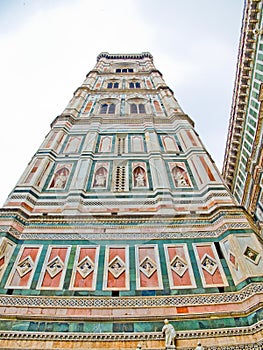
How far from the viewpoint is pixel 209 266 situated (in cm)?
461

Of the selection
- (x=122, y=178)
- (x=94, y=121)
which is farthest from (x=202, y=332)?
(x=94, y=121)

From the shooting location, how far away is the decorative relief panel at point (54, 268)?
4344 millimetres

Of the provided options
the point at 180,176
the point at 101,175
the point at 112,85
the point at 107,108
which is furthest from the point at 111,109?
the point at 180,176

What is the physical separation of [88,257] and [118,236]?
0.63 m

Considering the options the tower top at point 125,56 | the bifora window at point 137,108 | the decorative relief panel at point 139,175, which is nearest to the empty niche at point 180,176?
the decorative relief panel at point 139,175

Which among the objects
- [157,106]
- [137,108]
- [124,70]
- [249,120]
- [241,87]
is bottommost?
[137,108]

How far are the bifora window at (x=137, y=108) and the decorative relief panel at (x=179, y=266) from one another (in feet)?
22.4

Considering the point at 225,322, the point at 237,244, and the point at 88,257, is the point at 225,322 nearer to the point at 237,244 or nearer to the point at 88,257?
the point at 237,244

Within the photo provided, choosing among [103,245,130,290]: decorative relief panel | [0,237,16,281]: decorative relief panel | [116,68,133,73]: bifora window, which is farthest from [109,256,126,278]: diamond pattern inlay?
[116,68,133,73]: bifora window

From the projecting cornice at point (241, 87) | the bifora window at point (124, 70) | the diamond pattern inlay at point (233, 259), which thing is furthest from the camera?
the bifora window at point (124, 70)

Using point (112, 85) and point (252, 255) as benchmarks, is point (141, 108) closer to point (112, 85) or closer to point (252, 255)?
point (112, 85)

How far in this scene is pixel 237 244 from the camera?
15.5 ft

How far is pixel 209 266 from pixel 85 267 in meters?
1.77

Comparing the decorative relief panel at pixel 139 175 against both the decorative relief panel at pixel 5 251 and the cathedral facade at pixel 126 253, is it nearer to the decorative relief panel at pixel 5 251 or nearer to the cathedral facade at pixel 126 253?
the cathedral facade at pixel 126 253
